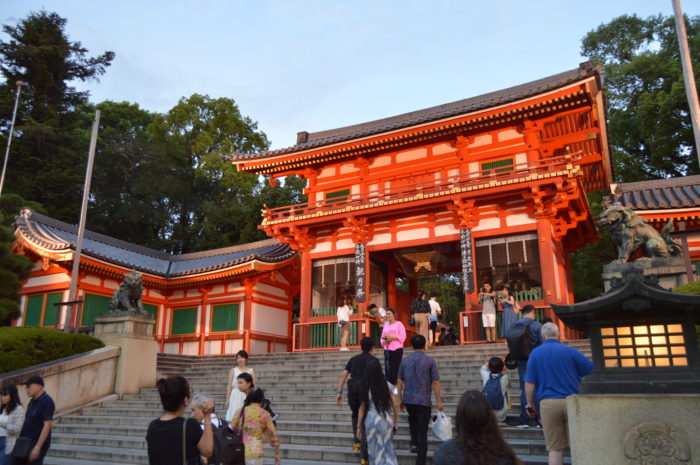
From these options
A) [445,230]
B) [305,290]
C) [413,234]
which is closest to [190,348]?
[305,290]

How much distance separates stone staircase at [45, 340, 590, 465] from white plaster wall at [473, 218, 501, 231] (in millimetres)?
4534

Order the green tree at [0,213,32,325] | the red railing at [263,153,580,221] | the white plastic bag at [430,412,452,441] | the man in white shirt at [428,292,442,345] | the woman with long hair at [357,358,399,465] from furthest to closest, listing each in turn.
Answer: the red railing at [263,153,580,221]
the man in white shirt at [428,292,442,345]
the green tree at [0,213,32,325]
the white plastic bag at [430,412,452,441]
the woman with long hair at [357,358,399,465]

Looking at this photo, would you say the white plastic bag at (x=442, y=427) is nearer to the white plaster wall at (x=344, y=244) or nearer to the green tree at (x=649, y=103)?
the white plaster wall at (x=344, y=244)

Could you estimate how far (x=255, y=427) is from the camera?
5.15 meters

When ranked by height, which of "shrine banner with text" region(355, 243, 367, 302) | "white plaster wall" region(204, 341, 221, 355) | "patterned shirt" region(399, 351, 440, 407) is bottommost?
"patterned shirt" region(399, 351, 440, 407)

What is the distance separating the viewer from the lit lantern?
4930 millimetres

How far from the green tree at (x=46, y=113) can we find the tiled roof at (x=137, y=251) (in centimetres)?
730

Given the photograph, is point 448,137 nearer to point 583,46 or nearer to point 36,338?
point 36,338

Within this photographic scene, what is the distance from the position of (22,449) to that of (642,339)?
6.14m

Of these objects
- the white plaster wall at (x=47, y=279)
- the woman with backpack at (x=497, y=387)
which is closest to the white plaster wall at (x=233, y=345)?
the white plaster wall at (x=47, y=279)

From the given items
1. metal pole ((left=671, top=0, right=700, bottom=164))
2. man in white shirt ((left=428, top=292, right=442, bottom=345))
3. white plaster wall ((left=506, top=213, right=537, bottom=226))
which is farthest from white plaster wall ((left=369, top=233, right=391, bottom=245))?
metal pole ((left=671, top=0, right=700, bottom=164))

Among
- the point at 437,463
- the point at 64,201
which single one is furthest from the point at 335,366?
the point at 64,201

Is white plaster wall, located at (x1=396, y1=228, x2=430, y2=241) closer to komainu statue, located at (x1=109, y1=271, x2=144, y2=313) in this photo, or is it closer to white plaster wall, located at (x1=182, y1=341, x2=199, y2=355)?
komainu statue, located at (x1=109, y1=271, x2=144, y2=313)

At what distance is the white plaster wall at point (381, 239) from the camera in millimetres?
17964
